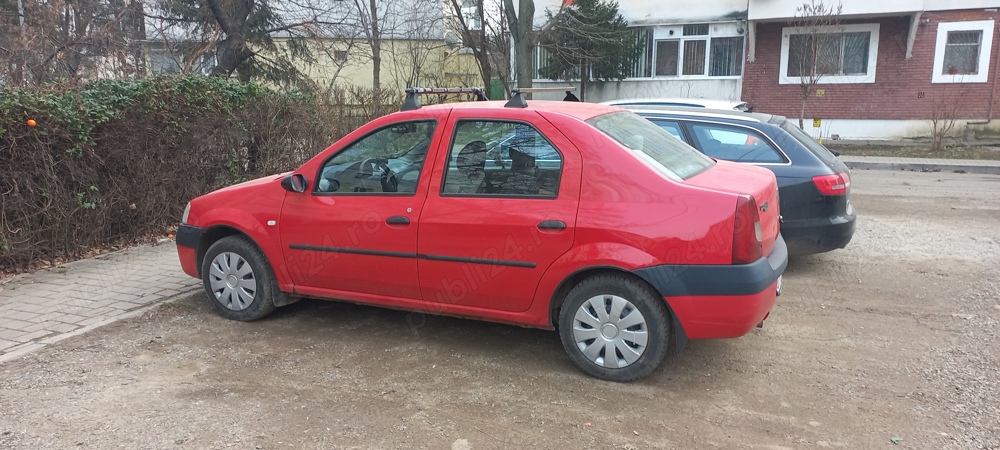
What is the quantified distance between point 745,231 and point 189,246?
Result: 407cm

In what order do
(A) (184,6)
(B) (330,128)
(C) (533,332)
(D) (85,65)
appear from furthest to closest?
1. (A) (184,6)
2. (D) (85,65)
3. (B) (330,128)
4. (C) (533,332)

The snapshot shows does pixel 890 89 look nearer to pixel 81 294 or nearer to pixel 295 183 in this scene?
pixel 295 183

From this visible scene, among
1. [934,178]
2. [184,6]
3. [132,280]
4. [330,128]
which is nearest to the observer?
[132,280]

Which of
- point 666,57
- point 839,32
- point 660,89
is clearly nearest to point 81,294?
point 660,89

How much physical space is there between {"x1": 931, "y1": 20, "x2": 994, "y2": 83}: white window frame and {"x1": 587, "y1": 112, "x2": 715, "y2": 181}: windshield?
701 inches

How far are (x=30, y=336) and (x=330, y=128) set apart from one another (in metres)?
6.30

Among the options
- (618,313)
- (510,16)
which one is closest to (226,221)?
(618,313)

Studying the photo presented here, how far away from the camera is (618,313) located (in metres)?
3.85

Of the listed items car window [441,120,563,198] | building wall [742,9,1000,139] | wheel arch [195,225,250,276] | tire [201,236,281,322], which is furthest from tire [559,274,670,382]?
building wall [742,9,1000,139]

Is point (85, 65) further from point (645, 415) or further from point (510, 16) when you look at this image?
point (645, 415)

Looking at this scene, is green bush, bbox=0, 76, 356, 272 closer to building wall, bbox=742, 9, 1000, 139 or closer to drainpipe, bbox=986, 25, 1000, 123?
building wall, bbox=742, 9, 1000, 139

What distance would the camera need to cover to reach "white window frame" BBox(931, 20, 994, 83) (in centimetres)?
1788

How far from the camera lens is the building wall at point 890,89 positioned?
721 inches

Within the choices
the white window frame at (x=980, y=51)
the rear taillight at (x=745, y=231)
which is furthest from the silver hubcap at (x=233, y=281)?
the white window frame at (x=980, y=51)
